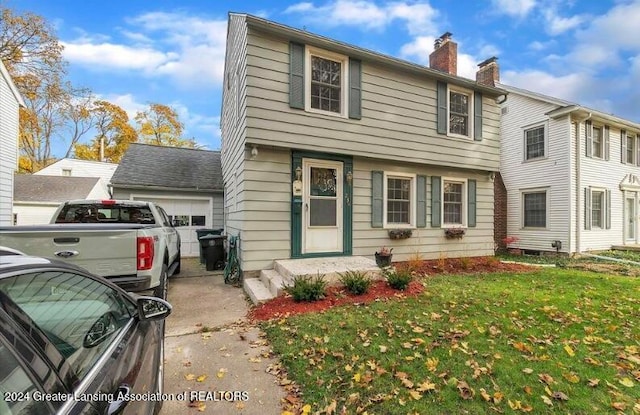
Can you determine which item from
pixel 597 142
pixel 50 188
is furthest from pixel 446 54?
pixel 50 188

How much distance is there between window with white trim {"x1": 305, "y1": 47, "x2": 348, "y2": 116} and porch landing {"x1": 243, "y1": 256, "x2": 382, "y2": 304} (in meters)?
3.49

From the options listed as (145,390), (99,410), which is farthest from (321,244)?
(99,410)

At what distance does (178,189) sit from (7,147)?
22.5 ft

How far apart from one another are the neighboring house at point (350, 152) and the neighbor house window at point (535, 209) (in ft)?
15.3

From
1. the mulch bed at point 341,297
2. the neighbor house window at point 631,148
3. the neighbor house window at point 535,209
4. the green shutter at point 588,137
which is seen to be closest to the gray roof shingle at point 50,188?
the mulch bed at point 341,297

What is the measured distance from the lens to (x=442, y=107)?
8.55m

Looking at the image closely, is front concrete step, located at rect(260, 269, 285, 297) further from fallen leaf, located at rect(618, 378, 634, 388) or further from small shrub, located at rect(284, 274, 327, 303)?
fallen leaf, located at rect(618, 378, 634, 388)

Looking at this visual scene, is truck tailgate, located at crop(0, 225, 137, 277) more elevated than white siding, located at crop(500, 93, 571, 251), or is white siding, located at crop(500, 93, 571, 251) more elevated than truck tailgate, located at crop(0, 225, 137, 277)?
white siding, located at crop(500, 93, 571, 251)

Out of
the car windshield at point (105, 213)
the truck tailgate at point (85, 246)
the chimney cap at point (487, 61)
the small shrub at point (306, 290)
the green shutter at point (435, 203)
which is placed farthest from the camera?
the chimney cap at point (487, 61)

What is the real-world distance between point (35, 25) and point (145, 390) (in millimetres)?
27644

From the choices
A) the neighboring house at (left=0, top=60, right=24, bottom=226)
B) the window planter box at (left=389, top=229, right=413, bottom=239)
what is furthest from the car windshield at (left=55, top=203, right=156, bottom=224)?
the neighboring house at (left=0, top=60, right=24, bottom=226)

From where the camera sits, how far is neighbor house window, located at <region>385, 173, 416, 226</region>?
816 centimetres

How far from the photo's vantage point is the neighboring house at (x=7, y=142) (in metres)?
10.9

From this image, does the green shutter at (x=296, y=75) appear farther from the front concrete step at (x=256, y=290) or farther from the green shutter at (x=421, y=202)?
the green shutter at (x=421, y=202)
